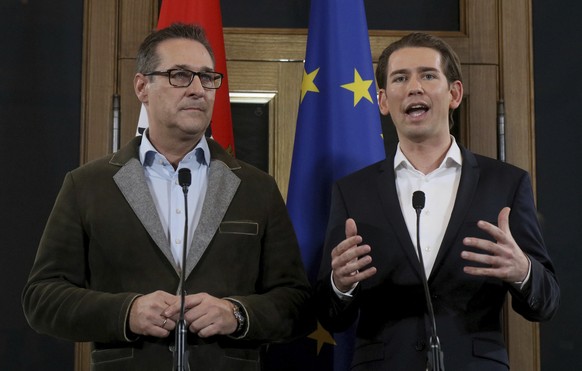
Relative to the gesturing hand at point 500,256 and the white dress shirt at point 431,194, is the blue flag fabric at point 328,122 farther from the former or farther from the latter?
the gesturing hand at point 500,256

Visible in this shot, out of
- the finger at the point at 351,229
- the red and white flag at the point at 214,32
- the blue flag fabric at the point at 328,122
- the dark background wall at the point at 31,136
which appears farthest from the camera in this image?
the dark background wall at the point at 31,136

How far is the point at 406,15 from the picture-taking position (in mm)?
3607

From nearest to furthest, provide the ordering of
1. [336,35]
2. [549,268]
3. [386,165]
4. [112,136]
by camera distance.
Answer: [549,268] → [386,165] → [336,35] → [112,136]

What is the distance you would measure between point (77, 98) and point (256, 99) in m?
0.76

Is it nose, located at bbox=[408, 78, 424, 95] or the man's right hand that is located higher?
nose, located at bbox=[408, 78, 424, 95]

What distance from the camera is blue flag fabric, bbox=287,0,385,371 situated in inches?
114

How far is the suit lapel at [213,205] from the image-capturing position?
2.16 m

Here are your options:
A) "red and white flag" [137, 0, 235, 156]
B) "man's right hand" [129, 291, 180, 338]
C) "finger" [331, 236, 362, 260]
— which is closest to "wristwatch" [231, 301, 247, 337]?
"man's right hand" [129, 291, 180, 338]

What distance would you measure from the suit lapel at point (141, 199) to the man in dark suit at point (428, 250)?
0.45 metres

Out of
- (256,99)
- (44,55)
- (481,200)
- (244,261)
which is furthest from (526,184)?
(44,55)

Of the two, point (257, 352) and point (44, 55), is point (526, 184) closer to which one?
point (257, 352)

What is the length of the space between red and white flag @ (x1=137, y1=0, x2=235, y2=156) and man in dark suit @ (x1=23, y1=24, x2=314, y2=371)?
0.72 meters

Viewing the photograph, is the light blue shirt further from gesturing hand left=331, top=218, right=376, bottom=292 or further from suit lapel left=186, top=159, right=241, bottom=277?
gesturing hand left=331, top=218, right=376, bottom=292

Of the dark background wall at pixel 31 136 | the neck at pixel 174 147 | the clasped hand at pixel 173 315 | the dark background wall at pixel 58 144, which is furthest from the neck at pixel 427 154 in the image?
the dark background wall at pixel 31 136
